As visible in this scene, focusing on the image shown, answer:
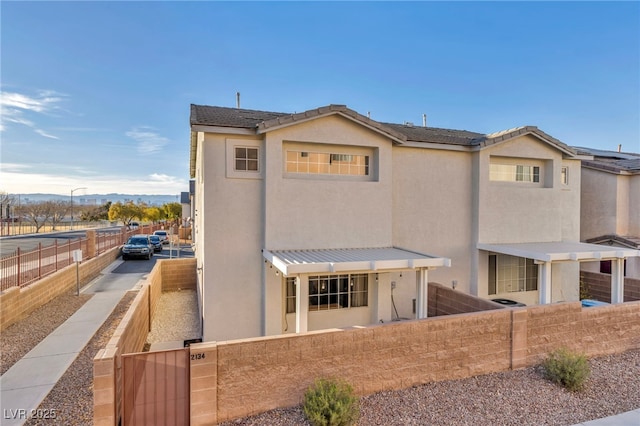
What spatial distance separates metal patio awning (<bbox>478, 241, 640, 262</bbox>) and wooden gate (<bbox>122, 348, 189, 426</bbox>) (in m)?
11.0

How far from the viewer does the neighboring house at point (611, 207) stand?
687 inches

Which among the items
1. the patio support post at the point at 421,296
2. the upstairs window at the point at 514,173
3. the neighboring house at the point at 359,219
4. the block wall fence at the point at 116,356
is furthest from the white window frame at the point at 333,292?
the upstairs window at the point at 514,173

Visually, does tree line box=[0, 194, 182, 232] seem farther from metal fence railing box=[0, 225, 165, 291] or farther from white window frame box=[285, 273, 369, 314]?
white window frame box=[285, 273, 369, 314]

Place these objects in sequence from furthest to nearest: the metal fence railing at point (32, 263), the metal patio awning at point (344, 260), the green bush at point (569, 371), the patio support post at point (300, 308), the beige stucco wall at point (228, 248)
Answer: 1. the metal fence railing at point (32, 263)
2. the beige stucco wall at point (228, 248)
3. the patio support post at point (300, 308)
4. the metal patio awning at point (344, 260)
5. the green bush at point (569, 371)

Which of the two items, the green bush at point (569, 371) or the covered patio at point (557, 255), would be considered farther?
the covered patio at point (557, 255)

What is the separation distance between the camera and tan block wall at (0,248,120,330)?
10500mm

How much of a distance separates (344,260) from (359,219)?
248 centimetres

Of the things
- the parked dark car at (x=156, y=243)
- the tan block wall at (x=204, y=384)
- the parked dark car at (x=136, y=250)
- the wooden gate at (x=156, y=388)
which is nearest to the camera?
the wooden gate at (x=156, y=388)

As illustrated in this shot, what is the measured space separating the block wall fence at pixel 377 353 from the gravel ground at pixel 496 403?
23 centimetres

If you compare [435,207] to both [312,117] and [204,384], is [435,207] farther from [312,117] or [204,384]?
[204,384]

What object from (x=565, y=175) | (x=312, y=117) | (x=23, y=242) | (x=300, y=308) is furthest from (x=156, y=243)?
(x=565, y=175)

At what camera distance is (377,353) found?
22.5 feet

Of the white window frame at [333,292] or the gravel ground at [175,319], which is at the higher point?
the white window frame at [333,292]

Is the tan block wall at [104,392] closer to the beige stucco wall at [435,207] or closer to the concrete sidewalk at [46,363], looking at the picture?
the concrete sidewalk at [46,363]
